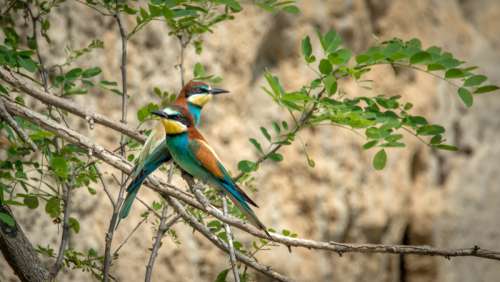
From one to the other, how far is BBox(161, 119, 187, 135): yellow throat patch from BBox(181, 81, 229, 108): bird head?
1.83ft

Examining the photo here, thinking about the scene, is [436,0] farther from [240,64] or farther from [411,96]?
[240,64]

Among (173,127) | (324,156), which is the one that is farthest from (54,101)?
(324,156)

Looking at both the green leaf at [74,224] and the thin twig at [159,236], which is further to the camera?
the green leaf at [74,224]

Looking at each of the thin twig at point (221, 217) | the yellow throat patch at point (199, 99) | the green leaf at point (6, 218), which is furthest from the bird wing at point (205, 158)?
the yellow throat patch at point (199, 99)

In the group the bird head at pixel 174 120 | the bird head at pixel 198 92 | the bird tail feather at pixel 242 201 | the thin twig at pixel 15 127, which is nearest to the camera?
the thin twig at pixel 15 127

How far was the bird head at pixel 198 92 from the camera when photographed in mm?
2432

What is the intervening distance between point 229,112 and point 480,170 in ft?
5.98

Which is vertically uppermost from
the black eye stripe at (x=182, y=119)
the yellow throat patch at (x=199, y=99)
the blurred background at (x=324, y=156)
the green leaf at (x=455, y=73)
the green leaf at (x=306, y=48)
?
the blurred background at (x=324, y=156)

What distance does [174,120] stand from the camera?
1.87 m

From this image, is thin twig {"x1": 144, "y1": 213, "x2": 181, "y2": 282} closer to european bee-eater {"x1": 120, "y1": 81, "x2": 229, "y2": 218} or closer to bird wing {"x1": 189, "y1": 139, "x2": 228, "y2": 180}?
european bee-eater {"x1": 120, "y1": 81, "x2": 229, "y2": 218}

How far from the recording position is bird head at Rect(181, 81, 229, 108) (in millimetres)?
2432

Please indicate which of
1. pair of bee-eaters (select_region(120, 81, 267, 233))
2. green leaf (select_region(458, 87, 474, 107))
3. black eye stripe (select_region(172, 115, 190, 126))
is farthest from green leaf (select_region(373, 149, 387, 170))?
black eye stripe (select_region(172, 115, 190, 126))

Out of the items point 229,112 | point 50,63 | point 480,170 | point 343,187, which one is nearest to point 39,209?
point 50,63

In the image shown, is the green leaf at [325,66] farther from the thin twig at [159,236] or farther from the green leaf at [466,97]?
the thin twig at [159,236]
